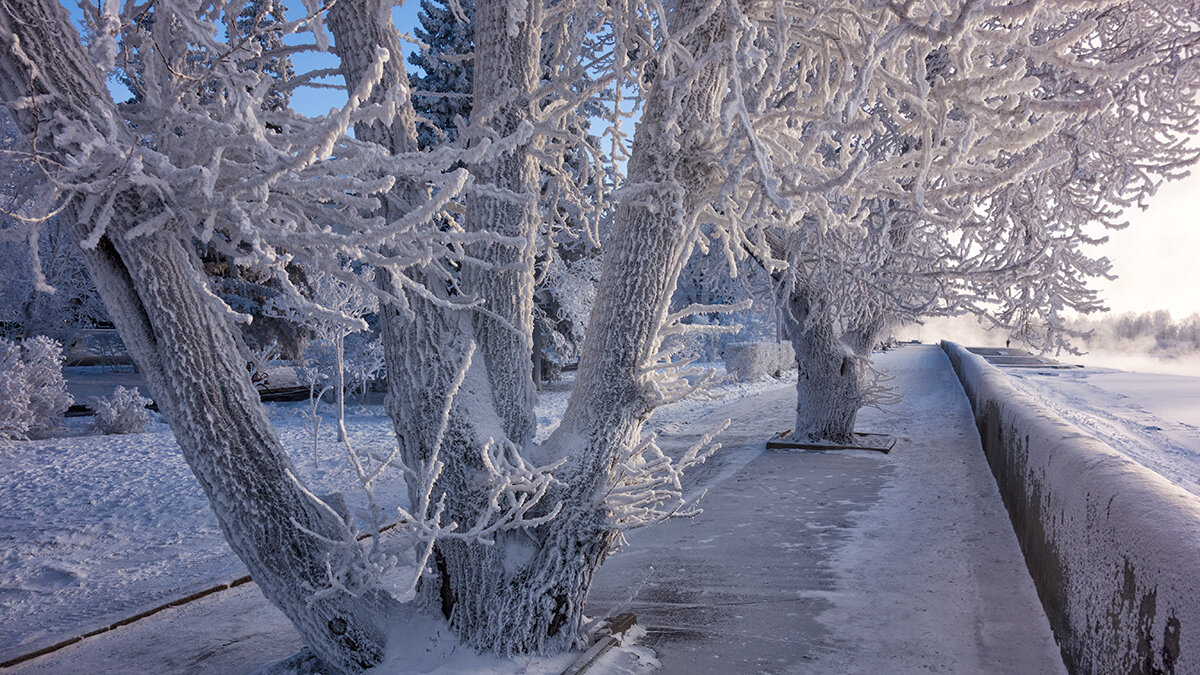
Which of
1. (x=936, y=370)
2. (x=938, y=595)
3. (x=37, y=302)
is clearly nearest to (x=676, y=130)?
(x=938, y=595)

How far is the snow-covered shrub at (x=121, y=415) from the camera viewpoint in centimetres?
1184

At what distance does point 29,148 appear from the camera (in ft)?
8.40

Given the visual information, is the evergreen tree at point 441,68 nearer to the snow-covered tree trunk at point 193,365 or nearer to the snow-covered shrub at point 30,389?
the snow-covered shrub at point 30,389

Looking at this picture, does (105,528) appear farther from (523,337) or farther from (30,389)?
(523,337)

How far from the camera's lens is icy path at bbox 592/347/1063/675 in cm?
409

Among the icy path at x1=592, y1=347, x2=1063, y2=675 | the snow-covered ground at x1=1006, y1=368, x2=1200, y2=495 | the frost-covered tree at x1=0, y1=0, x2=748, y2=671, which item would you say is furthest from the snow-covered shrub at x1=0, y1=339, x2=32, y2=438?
the snow-covered ground at x1=1006, y1=368, x2=1200, y2=495

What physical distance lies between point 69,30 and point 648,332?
2.78 metres

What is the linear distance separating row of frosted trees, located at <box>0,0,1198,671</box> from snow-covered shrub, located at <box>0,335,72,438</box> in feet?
30.2

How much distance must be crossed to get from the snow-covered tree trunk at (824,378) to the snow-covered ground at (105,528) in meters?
4.73

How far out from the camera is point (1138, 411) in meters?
12.5

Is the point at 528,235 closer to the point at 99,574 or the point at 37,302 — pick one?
the point at 99,574

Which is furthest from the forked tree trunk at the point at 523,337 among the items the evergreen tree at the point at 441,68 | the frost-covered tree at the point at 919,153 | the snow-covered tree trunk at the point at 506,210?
the evergreen tree at the point at 441,68

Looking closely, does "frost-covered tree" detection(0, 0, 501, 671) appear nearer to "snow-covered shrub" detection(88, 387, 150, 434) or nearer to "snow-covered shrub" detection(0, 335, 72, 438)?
"snow-covered shrub" detection(0, 335, 72, 438)

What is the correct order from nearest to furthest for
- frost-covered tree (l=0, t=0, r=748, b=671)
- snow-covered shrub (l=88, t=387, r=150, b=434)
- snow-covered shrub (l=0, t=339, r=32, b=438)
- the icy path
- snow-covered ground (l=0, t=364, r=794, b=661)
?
frost-covered tree (l=0, t=0, r=748, b=671)
the icy path
snow-covered ground (l=0, t=364, r=794, b=661)
snow-covered shrub (l=0, t=339, r=32, b=438)
snow-covered shrub (l=88, t=387, r=150, b=434)
